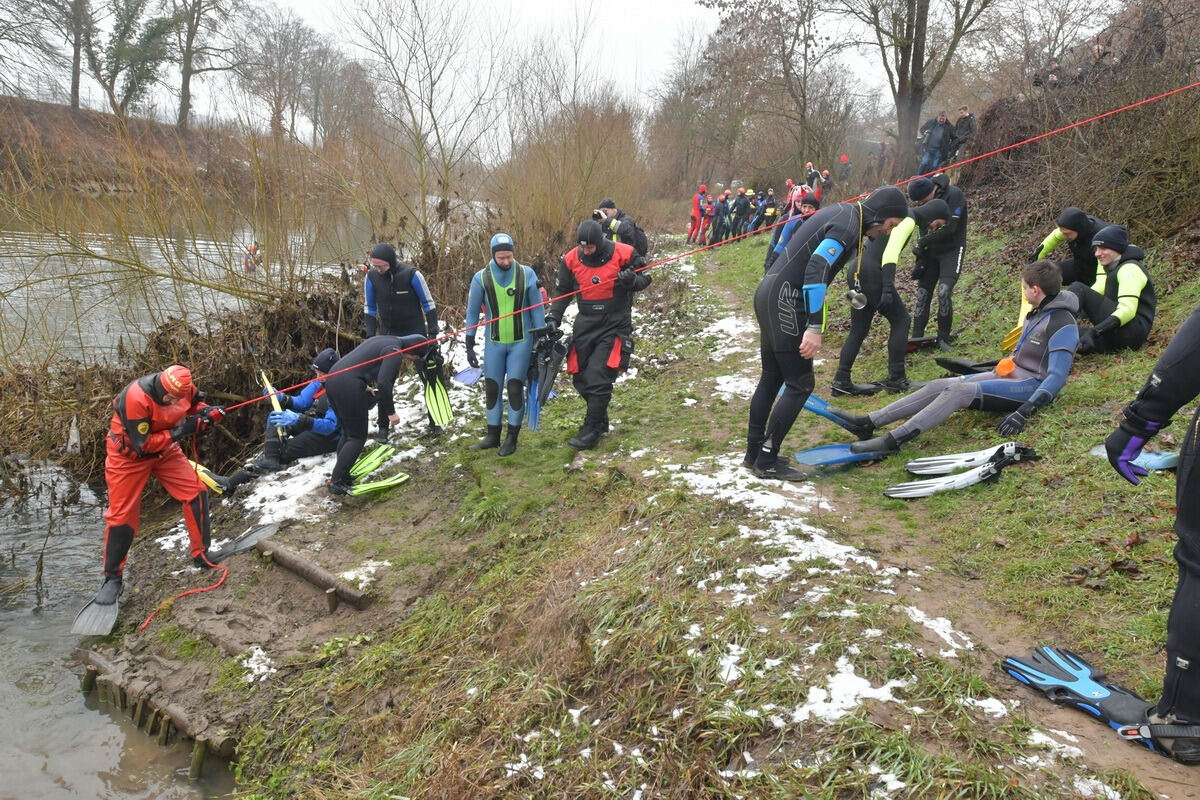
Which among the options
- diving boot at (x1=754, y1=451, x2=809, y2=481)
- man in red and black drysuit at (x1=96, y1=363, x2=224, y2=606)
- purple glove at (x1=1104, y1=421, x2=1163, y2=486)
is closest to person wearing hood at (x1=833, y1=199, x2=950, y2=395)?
diving boot at (x1=754, y1=451, x2=809, y2=481)

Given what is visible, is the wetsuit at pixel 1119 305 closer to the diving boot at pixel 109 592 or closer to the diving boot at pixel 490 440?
the diving boot at pixel 490 440

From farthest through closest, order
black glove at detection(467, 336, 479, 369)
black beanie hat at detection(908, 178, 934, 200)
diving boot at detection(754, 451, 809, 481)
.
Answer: black beanie hat at detection(908, 178, 934, 200) < black glove at detection(467, 336, 479, 369) < diving boot at detection(754, 451, 809, 481)

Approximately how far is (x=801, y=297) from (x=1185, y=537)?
2.77 m

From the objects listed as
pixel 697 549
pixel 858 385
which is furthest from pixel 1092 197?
pixel 697 549

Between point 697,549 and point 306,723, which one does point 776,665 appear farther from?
point 306,723

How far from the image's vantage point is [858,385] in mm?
6938

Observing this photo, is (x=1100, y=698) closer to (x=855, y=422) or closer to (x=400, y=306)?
(x=855, y=422)

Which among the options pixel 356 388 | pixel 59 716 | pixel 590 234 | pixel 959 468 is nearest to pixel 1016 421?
pixel 959 468

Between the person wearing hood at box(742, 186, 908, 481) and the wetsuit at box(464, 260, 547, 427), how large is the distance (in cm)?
242

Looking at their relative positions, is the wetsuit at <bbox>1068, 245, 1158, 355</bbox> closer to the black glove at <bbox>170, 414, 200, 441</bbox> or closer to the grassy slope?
the grassy slope

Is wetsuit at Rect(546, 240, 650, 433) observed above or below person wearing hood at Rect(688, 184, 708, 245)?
below

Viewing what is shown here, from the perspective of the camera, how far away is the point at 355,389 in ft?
21.3

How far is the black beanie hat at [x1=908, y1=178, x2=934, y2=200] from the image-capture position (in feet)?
22.3

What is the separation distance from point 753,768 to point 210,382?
25.6 feet
